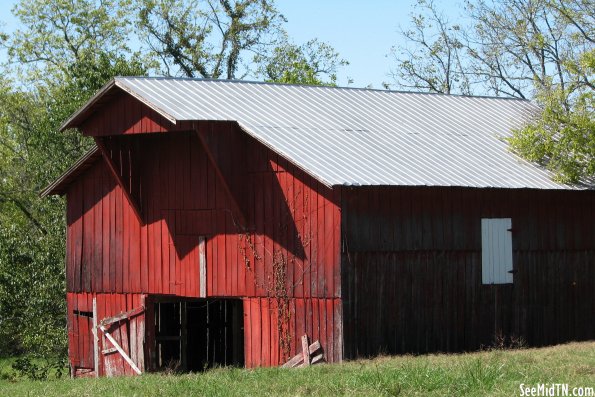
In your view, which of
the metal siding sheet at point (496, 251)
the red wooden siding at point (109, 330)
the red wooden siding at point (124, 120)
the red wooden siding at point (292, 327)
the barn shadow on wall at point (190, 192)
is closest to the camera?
the red wooden siding at point (292, 327)

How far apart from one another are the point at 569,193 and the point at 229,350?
33.7 ft

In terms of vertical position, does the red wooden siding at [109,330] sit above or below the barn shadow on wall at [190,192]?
below

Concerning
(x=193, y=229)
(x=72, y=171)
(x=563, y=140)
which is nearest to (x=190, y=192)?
(x=193, y=229)

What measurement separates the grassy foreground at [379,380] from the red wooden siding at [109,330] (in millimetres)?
5775

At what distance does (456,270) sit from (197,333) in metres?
8.59

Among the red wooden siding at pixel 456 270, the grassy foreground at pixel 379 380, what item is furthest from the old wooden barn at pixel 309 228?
the grassy foreground at pixel 379 380

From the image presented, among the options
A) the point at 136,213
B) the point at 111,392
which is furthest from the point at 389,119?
the point at 111,392

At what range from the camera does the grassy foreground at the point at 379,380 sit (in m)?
16.8

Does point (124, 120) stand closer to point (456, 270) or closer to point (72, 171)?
point (72, 171)

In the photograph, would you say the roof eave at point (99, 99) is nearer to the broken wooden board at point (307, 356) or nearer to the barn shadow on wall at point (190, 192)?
the barn shadow on wall at point (190, 192)

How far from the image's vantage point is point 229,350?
32156mm

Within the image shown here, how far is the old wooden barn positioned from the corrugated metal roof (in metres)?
0.07

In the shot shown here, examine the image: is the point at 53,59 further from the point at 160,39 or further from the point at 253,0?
the point at 253,0

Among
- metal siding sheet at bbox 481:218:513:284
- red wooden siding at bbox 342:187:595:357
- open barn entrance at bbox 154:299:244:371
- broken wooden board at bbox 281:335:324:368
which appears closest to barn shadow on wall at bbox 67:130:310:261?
red wooden siding at bbox 342:187:595:357
